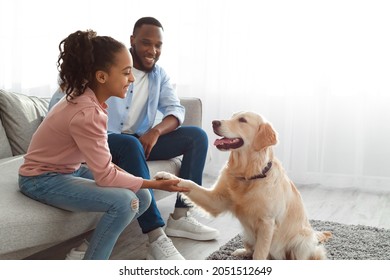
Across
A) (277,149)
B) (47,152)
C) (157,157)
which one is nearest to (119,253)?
(157,157)

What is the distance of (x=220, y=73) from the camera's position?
13.0 ft

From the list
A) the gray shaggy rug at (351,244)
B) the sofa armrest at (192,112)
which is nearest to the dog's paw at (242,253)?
the gray shaggy rug at (351,244)

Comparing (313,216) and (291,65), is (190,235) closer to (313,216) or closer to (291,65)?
(313,216)

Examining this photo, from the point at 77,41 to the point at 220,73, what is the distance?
238 centimetres

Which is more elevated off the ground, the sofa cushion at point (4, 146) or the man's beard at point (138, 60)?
the man's beard at point (138, 60)

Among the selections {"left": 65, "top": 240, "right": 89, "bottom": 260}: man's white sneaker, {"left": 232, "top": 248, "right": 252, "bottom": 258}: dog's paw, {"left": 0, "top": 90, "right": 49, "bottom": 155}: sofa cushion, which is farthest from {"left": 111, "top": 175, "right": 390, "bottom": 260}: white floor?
{"left": 0, "top": 90, "right": 49, "bottom": 155}: sofa cushion

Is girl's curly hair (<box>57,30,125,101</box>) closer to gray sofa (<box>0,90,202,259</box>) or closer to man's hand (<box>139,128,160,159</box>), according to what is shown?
gray sofa (<box>0,90,202,259</box>)

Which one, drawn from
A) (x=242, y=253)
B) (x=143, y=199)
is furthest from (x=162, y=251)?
(x=242, y=253)

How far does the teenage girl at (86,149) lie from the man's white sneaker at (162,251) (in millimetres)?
321

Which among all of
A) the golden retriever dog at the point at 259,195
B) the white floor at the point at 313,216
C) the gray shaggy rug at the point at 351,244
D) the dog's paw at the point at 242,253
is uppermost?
the golden retriever dog at the point at 259,195

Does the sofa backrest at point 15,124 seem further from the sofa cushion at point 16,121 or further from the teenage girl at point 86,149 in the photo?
the teenage girl at point 86,149

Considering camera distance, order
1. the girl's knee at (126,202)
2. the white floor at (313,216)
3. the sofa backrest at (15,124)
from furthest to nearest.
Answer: the sofa backrest at (15,124) → the white floor at (313,216) → the girl's knee at (126,202)

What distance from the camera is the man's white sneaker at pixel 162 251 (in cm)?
197

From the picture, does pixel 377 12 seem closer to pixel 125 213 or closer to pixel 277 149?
pixel 277 149
